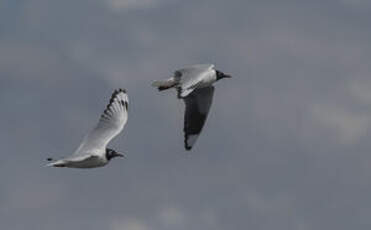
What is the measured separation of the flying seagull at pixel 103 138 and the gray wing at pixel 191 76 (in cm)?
164

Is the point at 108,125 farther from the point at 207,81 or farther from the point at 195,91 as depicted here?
the point at 195,91

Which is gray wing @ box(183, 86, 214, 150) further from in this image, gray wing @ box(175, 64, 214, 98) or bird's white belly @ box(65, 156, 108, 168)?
bird's white belly @ box(65, 156, 108, 168)

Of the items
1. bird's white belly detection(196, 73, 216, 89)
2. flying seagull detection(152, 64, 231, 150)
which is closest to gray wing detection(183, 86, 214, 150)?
flying seagull detection(152, 64, 231, 150)

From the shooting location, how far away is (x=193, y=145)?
1238 inches

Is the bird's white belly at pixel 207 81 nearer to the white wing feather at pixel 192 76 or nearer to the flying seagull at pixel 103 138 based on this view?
the white wing feather at pixel 192 76

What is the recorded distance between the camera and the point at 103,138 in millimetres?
29328

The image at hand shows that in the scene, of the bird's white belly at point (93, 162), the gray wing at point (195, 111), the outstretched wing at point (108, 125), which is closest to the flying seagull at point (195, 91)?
the gray wing at point (195, 111)

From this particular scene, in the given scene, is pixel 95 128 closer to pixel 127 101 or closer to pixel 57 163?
pixel 127 101

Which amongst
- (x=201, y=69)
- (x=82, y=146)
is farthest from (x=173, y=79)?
(x=82, y=146)

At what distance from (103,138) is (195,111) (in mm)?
3162

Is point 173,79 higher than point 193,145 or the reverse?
higher

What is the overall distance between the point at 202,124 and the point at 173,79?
→ 230 cm

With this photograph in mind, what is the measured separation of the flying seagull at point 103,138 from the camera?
27.5m

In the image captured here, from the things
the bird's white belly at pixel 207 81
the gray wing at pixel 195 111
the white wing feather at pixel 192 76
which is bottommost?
the gray wing at pixel 195 111
